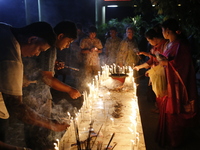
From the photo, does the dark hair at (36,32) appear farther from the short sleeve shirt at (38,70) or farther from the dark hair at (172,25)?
the dark hair at (172,25)

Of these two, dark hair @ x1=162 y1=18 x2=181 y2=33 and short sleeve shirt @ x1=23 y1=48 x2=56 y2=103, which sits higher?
dark hair @ x1=162 y1=18 x2=181 y2=33

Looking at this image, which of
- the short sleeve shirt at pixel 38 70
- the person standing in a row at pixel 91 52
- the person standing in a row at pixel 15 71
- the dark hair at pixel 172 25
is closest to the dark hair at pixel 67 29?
the short sleeve shirt at pixel 38 70

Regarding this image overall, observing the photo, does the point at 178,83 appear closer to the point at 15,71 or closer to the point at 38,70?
the point at 38,70

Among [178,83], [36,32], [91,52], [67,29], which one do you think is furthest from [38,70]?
[91,52]

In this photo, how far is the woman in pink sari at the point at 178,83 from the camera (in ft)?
12.5

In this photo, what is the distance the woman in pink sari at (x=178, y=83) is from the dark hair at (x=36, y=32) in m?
2.15

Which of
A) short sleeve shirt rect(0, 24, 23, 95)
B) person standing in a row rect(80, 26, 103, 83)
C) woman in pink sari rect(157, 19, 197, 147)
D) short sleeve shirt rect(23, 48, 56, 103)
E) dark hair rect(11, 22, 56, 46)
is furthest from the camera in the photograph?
person standing in a row rect(80, 26, 103, 83)

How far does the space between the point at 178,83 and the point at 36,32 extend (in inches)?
105

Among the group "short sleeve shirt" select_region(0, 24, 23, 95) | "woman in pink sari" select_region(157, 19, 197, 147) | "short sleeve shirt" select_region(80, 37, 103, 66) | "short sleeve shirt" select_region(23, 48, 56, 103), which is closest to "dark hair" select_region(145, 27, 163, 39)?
"woman in pink sari" select_region(157, 19, 197, 147)

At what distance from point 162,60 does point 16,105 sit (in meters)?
2.64

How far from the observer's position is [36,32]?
7.70 feet

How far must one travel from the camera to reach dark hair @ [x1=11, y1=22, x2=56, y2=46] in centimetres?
226

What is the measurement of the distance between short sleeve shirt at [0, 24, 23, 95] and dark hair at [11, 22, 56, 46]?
19 centimetres

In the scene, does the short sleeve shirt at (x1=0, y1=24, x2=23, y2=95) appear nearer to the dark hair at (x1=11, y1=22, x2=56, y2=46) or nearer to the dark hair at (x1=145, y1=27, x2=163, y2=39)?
the dark hair at (x1=11, y1=22, x2=56, y2=46)
